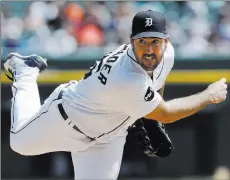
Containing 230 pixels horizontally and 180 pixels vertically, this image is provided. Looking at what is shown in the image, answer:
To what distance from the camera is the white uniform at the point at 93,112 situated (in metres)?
4.55

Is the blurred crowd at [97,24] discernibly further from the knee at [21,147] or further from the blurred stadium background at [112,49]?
the knee at [21,147]

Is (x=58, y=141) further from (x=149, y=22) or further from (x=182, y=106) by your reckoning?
(x=149, y=22)

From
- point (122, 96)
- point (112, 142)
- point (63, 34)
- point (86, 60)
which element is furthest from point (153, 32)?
point (63, 34)

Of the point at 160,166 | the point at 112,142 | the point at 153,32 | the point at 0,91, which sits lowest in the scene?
the point at 160,166

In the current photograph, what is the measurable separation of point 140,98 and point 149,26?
0.48 meters

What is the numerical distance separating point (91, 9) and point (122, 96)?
508 centimetres

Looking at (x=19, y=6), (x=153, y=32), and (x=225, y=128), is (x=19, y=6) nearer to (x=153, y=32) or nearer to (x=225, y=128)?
(x=225, y=128)

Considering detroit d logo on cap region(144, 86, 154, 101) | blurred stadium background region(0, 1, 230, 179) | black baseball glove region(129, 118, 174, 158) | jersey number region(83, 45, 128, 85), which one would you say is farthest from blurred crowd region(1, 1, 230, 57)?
detroit d logo on cap region(144, 86, 154, 101)

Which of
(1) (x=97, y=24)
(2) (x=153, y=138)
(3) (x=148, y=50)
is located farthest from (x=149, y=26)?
(1) (x=97, y=24)

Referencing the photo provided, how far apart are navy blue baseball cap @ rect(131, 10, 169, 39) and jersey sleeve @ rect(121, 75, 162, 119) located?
13.2 inches

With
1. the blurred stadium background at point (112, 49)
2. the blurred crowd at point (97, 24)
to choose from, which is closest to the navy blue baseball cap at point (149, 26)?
the blurred stadium background at point (112, 49)

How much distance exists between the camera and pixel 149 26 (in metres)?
4.44

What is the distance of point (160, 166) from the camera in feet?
28.2

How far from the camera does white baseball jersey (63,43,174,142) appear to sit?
4.53 meters
